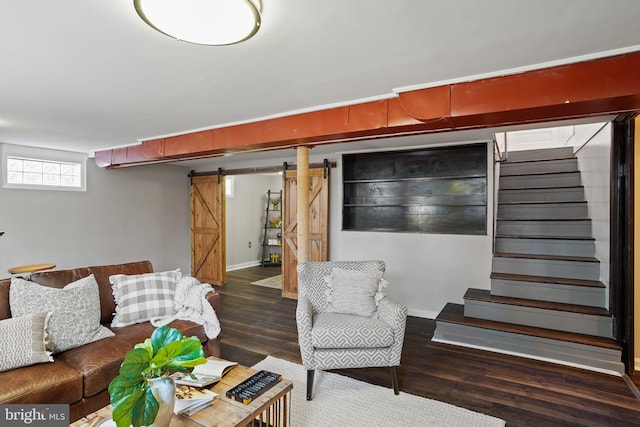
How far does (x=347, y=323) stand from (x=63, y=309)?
1.92m

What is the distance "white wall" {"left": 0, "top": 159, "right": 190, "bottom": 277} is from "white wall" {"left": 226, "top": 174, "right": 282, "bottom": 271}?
4.01ft

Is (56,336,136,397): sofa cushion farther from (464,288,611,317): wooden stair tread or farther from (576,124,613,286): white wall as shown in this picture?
(576,124,613,286): white wall

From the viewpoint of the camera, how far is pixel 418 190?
4.79 meters

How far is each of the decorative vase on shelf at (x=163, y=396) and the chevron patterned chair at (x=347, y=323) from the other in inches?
48.2

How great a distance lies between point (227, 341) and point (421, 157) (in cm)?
342

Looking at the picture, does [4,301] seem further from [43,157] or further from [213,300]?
[43,157]

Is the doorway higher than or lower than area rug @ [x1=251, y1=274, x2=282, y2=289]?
higher

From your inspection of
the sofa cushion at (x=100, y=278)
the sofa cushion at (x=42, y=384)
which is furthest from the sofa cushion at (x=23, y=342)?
the sofa cushion at (x=100, y=278)

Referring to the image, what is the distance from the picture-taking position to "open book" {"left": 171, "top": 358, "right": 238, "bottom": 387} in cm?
172

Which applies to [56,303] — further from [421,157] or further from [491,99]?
[421,157]

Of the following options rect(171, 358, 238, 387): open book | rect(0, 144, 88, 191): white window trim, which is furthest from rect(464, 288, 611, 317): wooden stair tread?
rect(0, 144, 88, 191): white window trim

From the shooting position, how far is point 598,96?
6.41ft

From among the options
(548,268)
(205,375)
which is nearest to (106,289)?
(205,375)

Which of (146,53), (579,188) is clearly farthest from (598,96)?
(579,188)
